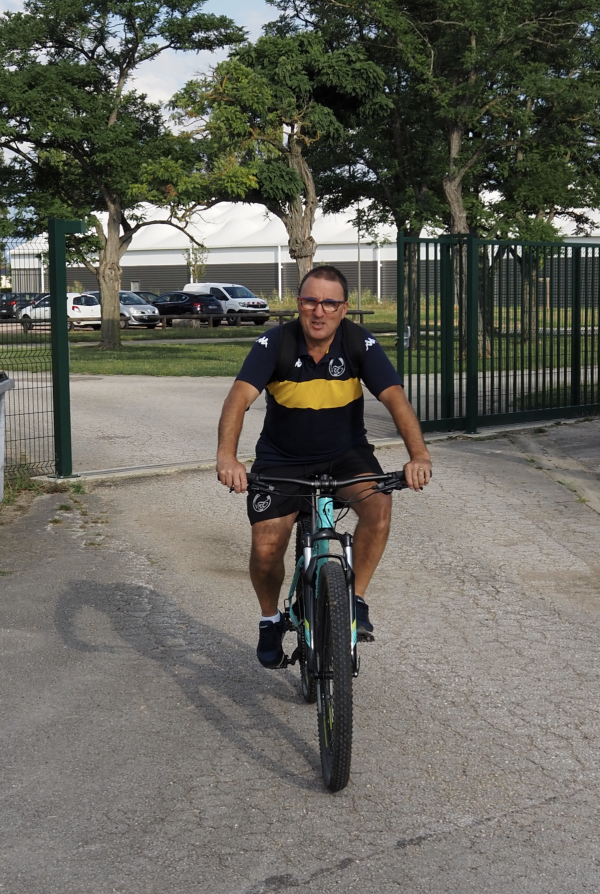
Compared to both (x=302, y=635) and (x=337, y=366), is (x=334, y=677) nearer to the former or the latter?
(x=302, y=635)

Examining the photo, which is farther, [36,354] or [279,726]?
[36,354]

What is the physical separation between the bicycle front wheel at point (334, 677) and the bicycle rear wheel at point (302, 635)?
34cm

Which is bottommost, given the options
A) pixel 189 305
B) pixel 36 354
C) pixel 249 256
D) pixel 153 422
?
pixel 153 422

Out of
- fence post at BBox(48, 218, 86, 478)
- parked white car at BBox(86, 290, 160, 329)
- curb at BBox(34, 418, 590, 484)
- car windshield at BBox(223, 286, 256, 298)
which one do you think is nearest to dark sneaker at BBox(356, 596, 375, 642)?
A: curb at BBox(34, 418, 590, 484)

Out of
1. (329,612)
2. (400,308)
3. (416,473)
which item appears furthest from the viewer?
(400,308)

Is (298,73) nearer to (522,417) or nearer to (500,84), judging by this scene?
(500,84)

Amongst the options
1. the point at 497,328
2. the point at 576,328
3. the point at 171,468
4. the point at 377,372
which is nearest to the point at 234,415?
the point at 377,372

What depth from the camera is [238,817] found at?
13.3ft

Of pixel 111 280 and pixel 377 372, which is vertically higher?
pixel 111 280

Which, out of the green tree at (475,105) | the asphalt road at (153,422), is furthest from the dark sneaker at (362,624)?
the green tree at (475,105)

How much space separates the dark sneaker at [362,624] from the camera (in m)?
4.64

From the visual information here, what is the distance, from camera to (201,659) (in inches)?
231

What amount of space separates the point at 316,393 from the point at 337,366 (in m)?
0.13

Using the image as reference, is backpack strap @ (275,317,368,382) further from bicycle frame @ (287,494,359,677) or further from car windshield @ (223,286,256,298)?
car windshield @ (223,286,256,298)
